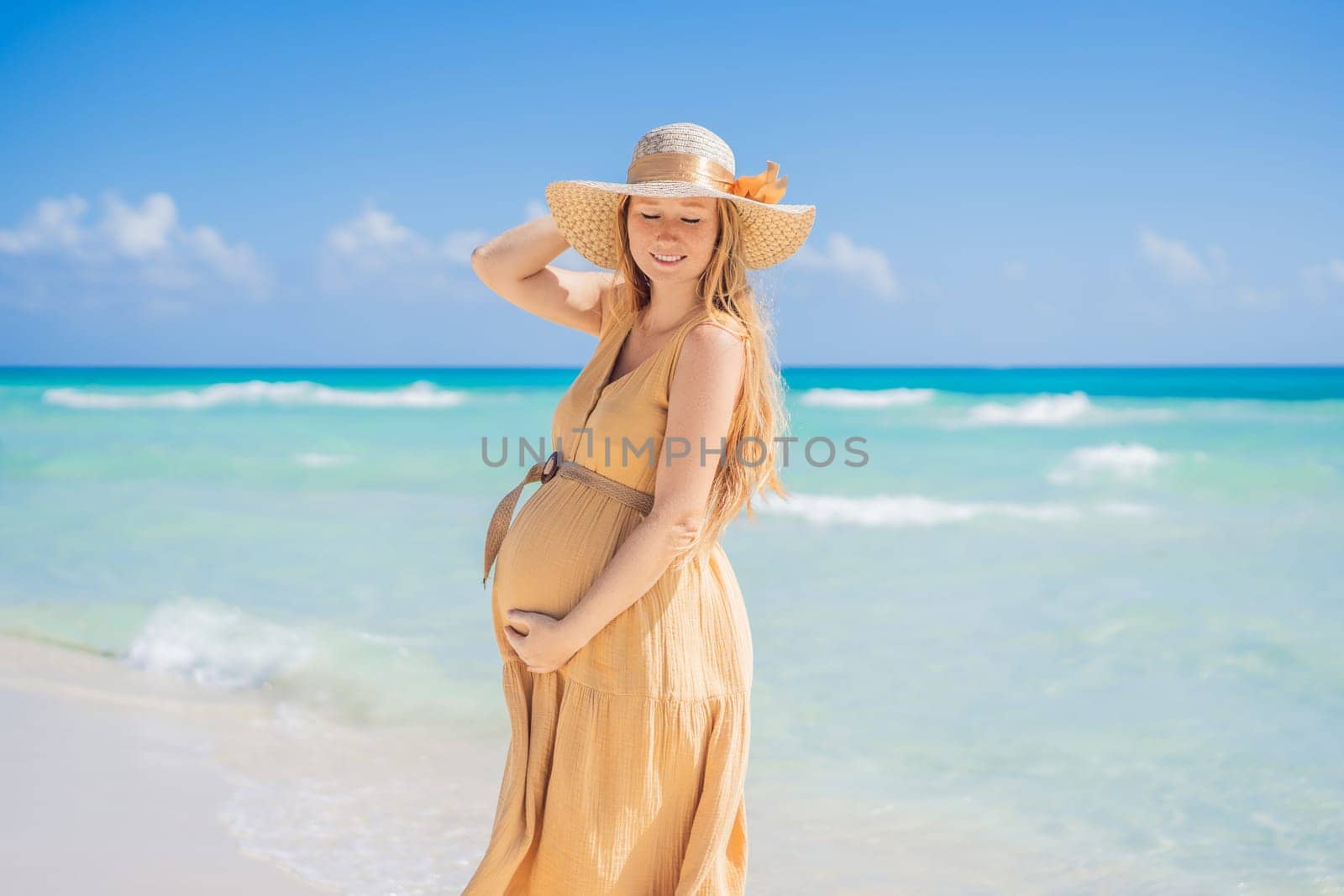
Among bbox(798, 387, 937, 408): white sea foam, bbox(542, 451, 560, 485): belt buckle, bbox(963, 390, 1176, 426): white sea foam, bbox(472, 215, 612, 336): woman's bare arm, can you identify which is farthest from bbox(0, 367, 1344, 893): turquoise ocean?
bbox(798, 387, 937, 408): white sea foam

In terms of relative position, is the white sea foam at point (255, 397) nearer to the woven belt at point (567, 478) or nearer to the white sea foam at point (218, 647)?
the white sea foam at point (218, 647)

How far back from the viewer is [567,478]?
2076mm

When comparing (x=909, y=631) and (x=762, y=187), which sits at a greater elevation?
(x=762, y=187)

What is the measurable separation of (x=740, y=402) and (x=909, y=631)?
443 cm

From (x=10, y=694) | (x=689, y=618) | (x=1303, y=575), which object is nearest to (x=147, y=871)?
(x=10, y=694)

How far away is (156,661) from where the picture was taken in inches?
206

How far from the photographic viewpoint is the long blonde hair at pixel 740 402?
193 cm

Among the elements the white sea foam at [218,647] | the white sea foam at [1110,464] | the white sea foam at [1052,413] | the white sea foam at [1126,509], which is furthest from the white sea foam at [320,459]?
the white sea foam at [1052,413]

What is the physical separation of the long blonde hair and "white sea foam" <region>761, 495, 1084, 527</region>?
7168 mm

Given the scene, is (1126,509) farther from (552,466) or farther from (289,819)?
(552,466)

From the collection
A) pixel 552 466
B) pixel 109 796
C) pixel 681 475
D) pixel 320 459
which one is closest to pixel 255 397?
pixel 320 459

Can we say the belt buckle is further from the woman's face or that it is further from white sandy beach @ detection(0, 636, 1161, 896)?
white sandy beach @ detection(0, 636, 1161, 896)

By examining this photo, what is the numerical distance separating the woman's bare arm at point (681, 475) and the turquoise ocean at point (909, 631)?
1.81 meters

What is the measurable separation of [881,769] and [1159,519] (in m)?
6.60
